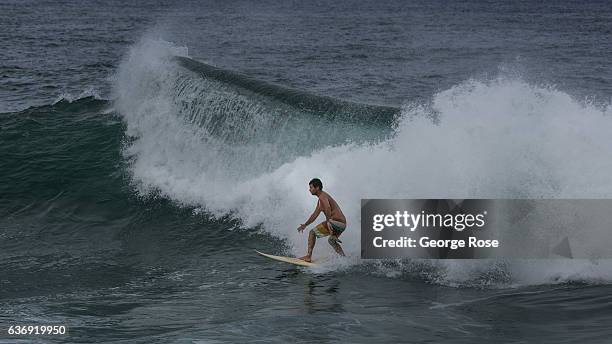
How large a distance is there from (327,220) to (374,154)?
285 cm

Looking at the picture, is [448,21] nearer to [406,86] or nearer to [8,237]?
[406,86]

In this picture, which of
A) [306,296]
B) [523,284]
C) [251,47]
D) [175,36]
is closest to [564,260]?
[523,284]

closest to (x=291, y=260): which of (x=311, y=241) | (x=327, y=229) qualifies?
(x=311, y=241)

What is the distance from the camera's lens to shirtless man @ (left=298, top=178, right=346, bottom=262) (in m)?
12.2

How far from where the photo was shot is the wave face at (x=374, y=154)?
497 inches

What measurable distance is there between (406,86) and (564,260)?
70.3ft

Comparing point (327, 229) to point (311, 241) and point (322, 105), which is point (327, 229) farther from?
point (322, 105)

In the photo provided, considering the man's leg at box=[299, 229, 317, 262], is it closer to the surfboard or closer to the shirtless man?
the shirtless man

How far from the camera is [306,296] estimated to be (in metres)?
11.4

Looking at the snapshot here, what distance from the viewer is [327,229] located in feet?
41.2

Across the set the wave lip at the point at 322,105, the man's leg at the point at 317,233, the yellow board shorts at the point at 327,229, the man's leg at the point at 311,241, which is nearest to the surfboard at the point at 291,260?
the man's leg at the point at 311,241

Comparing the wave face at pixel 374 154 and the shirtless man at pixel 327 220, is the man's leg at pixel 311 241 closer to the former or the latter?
the shirtless man at pixel 327 220

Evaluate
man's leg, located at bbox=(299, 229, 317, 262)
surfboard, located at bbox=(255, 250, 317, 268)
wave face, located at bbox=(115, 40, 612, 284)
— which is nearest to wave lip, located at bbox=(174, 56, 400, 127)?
wave face, located at bbox=(115, 40, 612, 284)

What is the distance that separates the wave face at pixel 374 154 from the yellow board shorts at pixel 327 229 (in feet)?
2.58
